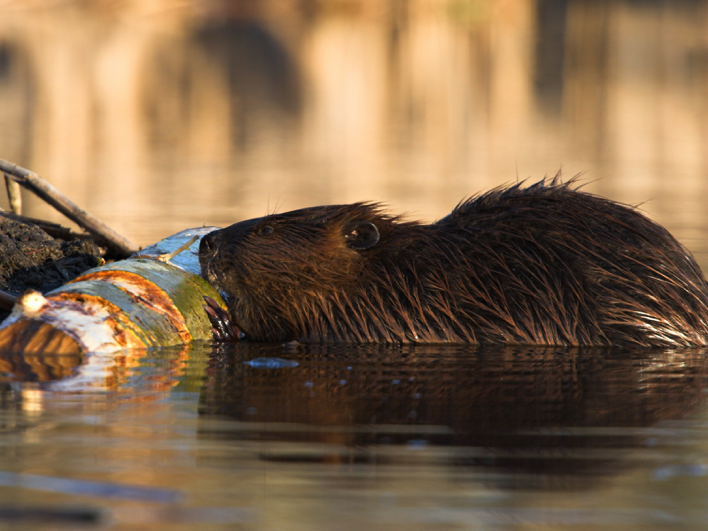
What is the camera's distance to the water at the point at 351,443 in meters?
1.89

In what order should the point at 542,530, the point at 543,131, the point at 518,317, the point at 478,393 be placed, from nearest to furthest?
the point at 542,530 < the point at 478,393 < the point at 518,317 < the point at 543,131

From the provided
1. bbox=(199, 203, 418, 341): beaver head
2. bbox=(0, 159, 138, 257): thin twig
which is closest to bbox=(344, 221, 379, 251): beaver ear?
bbox=(199, 203, 418, 341): beaver head

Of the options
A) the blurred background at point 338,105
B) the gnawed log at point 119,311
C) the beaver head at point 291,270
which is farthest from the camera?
the blurred background at point 338,105

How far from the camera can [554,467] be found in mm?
2182

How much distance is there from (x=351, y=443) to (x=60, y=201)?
11.5 ft

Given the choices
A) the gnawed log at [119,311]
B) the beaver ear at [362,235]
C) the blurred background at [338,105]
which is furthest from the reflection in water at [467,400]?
the blurred background at [338,105]

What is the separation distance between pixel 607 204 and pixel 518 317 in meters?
0.65

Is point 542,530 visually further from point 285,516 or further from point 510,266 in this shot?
point 510,266

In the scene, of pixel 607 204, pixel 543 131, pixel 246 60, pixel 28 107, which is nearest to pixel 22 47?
pixel 246 60

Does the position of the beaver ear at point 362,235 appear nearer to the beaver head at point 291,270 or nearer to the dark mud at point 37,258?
the beaver head at point 291,270

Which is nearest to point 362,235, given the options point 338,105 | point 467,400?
point 467,400

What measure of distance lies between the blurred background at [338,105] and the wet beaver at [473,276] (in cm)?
360

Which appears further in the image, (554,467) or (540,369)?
(540,369)

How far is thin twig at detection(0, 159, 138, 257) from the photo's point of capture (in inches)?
212
